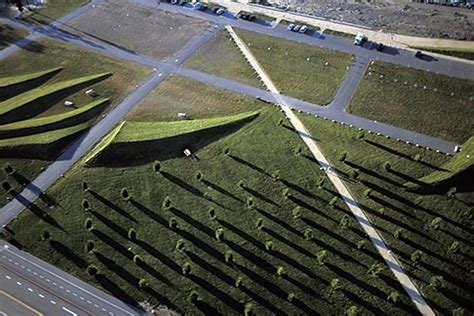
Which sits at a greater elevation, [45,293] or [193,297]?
[45,293]

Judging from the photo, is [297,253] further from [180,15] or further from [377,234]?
[180,15]

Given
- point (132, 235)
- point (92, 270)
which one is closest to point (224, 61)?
point (132, 235)

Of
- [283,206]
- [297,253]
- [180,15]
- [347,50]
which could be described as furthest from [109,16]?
[297,253]

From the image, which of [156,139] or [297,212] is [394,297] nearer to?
[297,212]

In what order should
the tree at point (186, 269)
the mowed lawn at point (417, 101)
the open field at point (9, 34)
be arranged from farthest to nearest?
the open field at point (9, 34), the mowed lawn at point (417, 101), the tree at point (186, 269)

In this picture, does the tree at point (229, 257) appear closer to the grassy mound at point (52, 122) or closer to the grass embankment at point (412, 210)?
the grass embankment at point (412, 210)

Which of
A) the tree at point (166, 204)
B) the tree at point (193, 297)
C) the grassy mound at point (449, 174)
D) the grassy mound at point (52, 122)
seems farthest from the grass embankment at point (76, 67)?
the grassy mound at point (449, 174)
